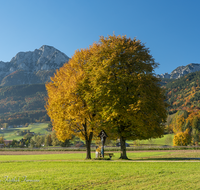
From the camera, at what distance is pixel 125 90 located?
1111 inches

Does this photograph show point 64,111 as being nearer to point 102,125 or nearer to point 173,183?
point 102,125

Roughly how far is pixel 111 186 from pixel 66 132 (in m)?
22.4

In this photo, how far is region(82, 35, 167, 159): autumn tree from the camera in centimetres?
2658

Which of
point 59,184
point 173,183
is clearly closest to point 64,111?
point 59,184

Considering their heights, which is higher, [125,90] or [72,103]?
[125,90]

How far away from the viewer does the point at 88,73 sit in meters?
31.2

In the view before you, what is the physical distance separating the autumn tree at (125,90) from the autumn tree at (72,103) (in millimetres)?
1426

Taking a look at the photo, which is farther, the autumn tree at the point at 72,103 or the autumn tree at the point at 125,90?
the autumn tree at the point at 72,103

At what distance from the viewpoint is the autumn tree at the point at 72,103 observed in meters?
29.8

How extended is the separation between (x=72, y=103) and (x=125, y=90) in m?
7.86

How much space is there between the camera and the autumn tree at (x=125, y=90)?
26.6 metres

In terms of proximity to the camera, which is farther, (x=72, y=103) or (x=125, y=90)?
(x=72, y=103)

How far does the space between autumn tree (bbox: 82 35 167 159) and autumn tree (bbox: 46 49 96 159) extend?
4.68ft

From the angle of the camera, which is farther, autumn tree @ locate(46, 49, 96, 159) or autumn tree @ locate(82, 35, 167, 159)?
autumn tree @ locate(46, 49, 96, 159)
